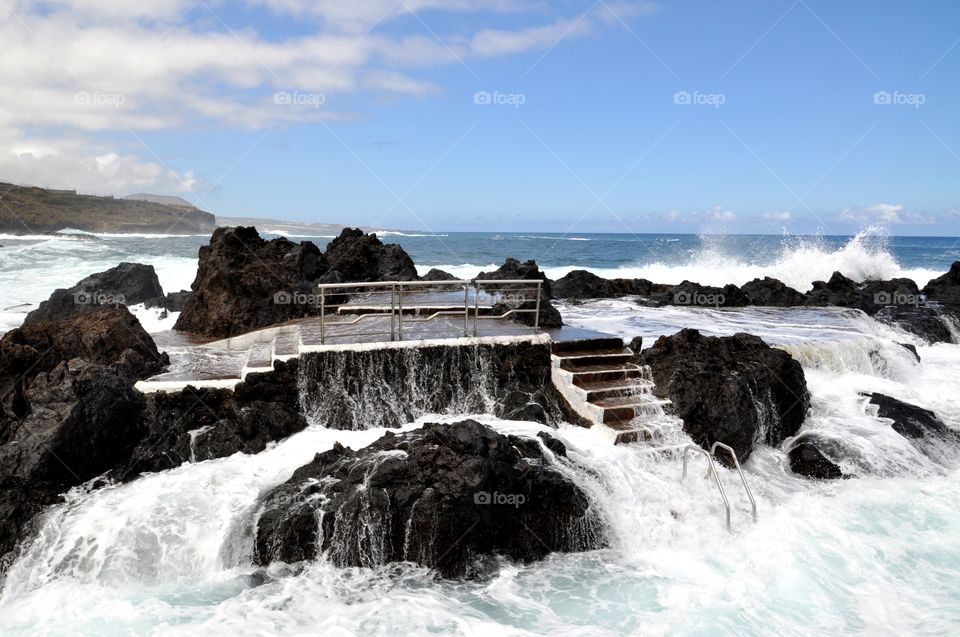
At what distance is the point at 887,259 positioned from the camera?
1249 inches

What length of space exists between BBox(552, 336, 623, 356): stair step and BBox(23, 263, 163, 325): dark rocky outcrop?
12283mm

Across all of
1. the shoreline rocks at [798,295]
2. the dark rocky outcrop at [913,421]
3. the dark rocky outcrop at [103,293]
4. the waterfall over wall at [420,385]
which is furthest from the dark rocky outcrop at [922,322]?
the dark rocky outcrop at [103,293]

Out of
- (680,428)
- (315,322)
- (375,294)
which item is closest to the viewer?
(680,428)

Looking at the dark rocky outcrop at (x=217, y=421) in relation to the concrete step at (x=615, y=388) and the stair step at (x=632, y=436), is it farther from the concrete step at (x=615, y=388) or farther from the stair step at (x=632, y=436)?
the stair step at (x=632, y=436)

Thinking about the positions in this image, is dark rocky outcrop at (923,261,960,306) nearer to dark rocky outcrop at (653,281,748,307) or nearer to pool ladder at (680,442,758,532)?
dark rocky outcrop at (653,281,748,307)

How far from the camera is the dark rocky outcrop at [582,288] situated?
21.9 metres

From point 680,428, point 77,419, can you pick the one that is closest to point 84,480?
point 77,419

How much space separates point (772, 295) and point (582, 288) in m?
6.04

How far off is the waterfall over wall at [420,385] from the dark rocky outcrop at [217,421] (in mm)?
302

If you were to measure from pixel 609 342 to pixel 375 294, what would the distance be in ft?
20.9

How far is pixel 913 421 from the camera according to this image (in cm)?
1008

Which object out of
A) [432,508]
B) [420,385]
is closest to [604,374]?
[420,385]

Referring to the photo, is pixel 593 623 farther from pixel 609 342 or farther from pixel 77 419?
pixel 77 419

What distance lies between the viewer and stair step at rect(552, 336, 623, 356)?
9852 millimetres
